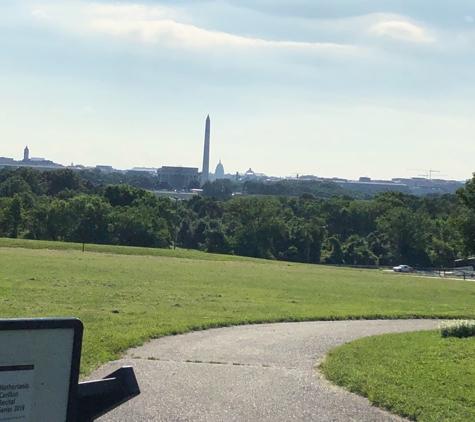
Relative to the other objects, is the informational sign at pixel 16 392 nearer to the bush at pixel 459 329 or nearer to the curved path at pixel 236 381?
the curved path at pixel 236 381

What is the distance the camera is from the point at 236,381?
34.4 ft

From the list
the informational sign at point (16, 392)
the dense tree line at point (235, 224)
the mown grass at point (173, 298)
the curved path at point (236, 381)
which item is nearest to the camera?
the informational sign at point (16, 392)

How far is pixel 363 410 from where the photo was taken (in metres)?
8.91

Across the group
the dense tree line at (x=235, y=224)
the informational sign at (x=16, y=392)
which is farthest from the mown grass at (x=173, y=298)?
the dense tree line at (x=235, y=224)

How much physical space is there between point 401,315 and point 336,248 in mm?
70515

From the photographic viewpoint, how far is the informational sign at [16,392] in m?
3.42

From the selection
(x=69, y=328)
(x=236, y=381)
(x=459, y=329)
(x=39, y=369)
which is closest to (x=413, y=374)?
(x=236, y=381)

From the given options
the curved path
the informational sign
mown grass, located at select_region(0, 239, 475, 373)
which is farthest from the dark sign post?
mown grass, located at select_region(0, 239, 475, 373)

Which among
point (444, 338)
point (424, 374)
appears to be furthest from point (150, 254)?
point (424, 374)

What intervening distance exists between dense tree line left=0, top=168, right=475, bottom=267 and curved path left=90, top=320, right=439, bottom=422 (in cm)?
4880

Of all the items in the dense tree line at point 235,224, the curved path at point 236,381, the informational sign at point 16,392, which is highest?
the informational sign at point 16,392

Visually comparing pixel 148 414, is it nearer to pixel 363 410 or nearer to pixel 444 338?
pixel 363 410

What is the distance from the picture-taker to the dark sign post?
3.45 metres

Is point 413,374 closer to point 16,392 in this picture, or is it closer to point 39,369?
point 39,369
